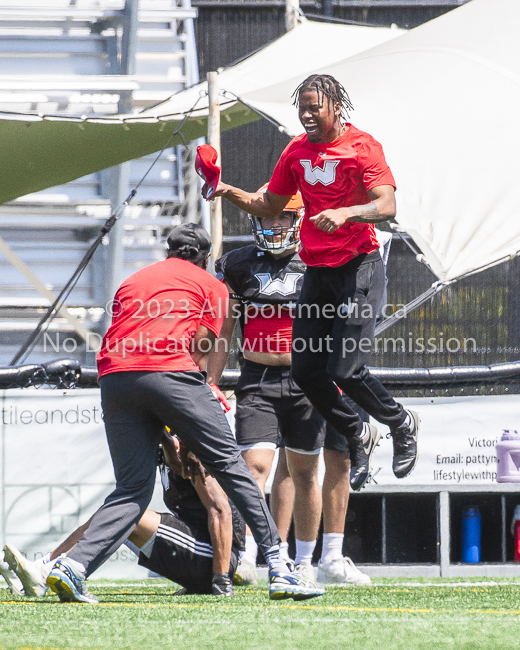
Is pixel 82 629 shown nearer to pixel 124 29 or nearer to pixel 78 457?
pixel 78 457

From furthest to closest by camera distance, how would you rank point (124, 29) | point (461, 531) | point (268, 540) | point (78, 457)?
point (124, 29) < point (461, 531) < point (78, 457) < point (268, 540)

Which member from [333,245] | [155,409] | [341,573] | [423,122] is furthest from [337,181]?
[423,122]

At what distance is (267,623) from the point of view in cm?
354

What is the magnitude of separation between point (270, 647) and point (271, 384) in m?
3.15

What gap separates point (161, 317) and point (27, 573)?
4.57ft

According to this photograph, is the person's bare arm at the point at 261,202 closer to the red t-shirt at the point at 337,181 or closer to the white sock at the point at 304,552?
the red t-shirt at the point at 337,181

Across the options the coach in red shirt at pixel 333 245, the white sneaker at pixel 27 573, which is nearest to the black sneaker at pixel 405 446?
the coach in red shirt at pixel 333 245

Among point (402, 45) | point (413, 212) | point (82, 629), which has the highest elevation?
point (402, 45)

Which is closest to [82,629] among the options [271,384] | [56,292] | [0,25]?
[271,384]

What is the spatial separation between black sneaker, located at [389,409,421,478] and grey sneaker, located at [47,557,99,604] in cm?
190

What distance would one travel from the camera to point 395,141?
7.68 metres

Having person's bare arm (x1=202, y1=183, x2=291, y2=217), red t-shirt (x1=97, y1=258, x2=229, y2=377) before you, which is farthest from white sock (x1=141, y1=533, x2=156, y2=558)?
person's bare arm (x1=202, y1=183, x2=291, y2=217)

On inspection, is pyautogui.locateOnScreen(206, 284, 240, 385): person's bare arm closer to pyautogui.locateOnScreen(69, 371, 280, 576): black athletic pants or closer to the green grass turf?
pyautogui.locateOnScreen(69, 371, 280, 576): black athletic pants

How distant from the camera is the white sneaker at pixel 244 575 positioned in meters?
5.89
